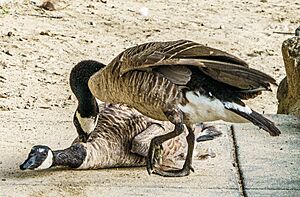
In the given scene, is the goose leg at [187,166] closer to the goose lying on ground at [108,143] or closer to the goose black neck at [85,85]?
the goose lying on ground at [108,143]

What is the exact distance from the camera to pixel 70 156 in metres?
5.37

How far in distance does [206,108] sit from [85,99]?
3.35 ft

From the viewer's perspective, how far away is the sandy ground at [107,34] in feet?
28.2

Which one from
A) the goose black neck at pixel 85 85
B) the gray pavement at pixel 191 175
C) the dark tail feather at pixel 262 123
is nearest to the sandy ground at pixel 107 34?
the gray pavement at pixel 191 175

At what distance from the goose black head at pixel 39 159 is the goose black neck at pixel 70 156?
0.05 metres

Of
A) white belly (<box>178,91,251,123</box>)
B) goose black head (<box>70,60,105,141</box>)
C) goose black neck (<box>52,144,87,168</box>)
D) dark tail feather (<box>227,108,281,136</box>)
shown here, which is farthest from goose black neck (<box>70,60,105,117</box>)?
dark tail feather (<box>227,108,281,136</box>)

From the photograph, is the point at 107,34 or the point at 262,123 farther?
the point at 107,34

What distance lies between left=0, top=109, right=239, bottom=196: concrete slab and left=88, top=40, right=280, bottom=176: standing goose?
203 mm

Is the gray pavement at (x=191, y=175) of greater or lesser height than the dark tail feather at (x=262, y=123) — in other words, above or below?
below

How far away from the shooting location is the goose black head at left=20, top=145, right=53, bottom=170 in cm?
516

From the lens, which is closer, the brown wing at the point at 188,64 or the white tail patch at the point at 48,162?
the brown wing at the point at 188,64

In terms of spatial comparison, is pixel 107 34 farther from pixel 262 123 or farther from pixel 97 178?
pixel 262 123

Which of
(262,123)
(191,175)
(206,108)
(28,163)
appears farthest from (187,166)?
(28,163)

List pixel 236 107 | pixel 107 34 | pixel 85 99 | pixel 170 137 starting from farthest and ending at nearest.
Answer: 1. pixel 107 34
2. pixel 85 99
3. pixel 170 137
4. pixel 236 107
